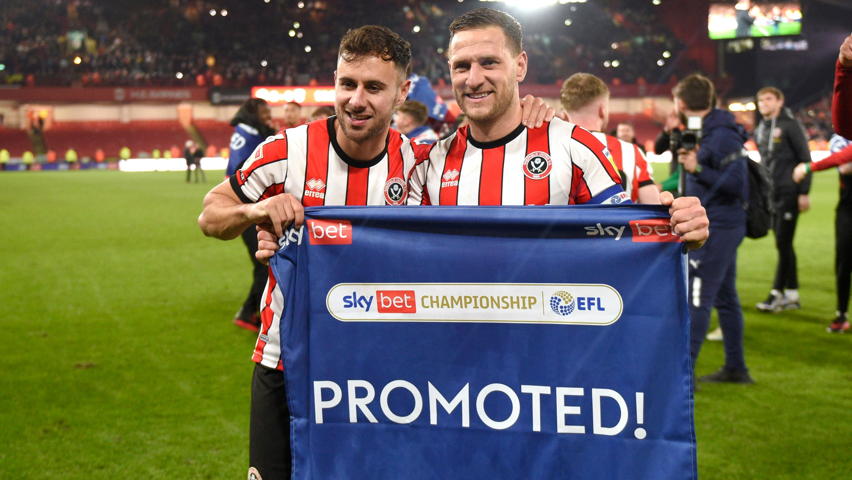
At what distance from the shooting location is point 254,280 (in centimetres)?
570

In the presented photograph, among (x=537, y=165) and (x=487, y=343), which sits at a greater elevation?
(x=537, y=165)

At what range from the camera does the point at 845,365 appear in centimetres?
491

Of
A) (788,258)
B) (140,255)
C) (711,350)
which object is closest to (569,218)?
(711,350)

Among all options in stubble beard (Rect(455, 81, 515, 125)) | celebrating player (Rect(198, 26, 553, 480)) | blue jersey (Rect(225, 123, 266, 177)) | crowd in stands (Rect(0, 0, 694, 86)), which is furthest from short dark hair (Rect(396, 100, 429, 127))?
crowd in stands (Rect(0, 0, 694, 86))

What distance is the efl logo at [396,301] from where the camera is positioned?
6.73 ft

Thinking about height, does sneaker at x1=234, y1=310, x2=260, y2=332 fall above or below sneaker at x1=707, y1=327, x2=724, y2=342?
below

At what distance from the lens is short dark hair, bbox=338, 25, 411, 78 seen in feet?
7.55

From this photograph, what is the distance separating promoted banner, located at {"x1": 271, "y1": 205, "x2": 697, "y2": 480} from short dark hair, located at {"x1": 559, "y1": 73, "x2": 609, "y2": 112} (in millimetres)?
1780

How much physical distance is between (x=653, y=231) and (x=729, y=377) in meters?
3.09

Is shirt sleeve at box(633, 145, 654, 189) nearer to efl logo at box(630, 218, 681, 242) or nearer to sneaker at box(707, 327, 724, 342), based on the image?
efl logo at box(630, 218, 681, 242)

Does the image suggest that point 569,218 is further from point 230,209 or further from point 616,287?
point 230,209

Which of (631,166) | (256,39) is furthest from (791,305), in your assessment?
(256,39)

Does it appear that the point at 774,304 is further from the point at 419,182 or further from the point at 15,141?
the point at 15,141

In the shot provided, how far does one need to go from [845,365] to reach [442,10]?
44.0m
